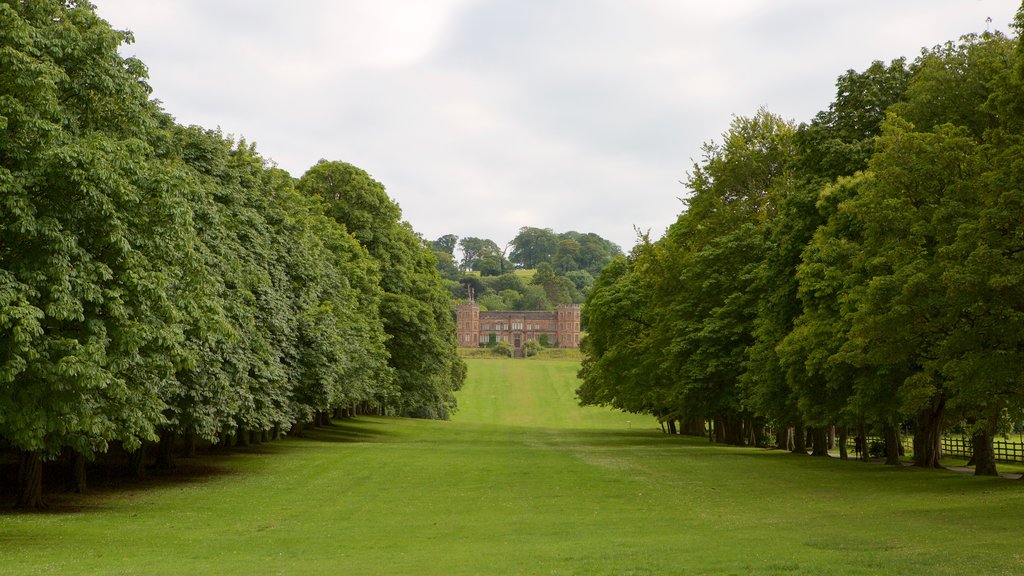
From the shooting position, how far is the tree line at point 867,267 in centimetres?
2581

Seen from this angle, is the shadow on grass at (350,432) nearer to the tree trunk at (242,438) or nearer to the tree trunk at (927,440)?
the tree trunk at (242,438)

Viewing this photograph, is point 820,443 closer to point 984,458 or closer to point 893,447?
point 893,447

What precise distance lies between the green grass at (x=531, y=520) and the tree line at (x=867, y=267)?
3.09m

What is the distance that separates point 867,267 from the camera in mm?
32250

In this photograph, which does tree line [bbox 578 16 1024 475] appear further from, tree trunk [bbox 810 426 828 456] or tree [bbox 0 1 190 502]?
tree [bbox 0 1 190 502]

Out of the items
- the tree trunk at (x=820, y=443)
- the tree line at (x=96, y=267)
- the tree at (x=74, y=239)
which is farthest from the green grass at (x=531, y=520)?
the tree trunk at (x=820, y=443)

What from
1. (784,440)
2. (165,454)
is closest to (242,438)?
(165,454)

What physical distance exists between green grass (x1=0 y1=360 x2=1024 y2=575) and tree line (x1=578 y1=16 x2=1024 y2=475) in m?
3.09

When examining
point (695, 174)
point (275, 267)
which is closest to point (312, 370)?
point (275, 267)

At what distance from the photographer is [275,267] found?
4412 cm

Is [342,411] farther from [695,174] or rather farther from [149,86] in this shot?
[149,86]

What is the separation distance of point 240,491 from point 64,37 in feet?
50.4

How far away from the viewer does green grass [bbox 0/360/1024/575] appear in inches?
676

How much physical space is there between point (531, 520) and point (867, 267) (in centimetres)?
1409
